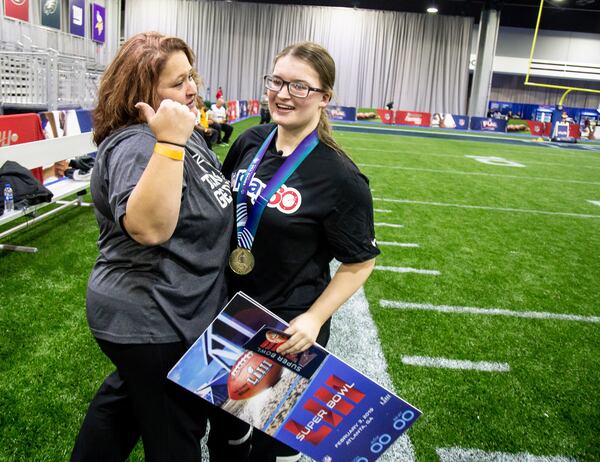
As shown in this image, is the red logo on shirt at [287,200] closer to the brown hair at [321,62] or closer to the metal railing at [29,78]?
the brown hair at [321,62]

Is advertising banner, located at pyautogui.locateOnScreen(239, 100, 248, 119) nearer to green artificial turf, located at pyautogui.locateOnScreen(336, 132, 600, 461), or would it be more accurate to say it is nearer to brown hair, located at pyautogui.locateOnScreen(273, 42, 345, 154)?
green artificial turf, located at pyautogui.locateOnScreen(336, 132, 600, 461)

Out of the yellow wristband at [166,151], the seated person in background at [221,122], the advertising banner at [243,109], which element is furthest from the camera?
the advertising banner at [243,109]

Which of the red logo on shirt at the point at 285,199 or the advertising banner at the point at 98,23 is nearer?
the red logo on shirt at the point at 285,199

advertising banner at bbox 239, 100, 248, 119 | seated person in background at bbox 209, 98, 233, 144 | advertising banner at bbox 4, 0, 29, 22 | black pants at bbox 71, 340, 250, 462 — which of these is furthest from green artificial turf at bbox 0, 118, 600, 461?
advertising banner at bbox 239, 100, 248, 119

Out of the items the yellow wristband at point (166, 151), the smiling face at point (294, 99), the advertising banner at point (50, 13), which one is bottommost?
the yellow wristband at point (166, 151)

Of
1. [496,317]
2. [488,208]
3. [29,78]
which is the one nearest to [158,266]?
[496,317]

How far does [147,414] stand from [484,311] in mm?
3168

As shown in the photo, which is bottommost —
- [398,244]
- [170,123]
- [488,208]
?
[398,244]

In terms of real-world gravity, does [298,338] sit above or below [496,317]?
above

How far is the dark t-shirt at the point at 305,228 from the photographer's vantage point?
1.52m

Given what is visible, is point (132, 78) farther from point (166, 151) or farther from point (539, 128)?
point (539, 128)

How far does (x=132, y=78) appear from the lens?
4.26 feet

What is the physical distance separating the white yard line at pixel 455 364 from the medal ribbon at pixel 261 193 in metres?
1.91

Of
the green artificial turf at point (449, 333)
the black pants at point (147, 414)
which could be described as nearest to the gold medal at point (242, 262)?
the black pants at point (147, 414)
